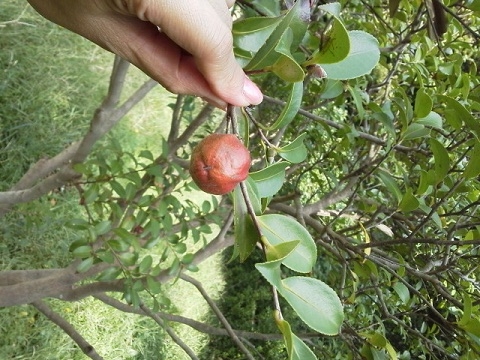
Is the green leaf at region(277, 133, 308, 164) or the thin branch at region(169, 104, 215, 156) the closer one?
the green leaf at region(277, 133, 308, 164)

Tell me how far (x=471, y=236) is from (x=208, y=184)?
3.58ft

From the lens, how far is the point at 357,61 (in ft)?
2.72

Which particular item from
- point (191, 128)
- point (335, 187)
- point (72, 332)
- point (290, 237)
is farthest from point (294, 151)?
point (72, 332)

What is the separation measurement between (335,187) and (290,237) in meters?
1.28

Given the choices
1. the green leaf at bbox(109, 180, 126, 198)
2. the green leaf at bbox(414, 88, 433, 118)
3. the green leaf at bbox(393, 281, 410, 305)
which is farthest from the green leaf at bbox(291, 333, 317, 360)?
the green leaf at bbox(109, 180, 126, 198)

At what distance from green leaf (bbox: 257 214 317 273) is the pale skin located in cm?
16

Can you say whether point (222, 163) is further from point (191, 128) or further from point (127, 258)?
point (191, 128)

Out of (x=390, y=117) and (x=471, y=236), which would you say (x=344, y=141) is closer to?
(x=390, y=117)

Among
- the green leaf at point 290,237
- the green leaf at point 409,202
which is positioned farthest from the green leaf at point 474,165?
the green leaf at point 290,237

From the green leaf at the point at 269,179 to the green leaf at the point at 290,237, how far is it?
0.24ft

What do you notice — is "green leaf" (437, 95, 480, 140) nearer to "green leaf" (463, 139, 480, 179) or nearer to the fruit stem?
"green leaf" (463, 139, 480, 179)

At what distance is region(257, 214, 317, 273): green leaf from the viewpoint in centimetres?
77

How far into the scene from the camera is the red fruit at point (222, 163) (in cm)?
70

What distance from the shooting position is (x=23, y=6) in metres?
4.24
